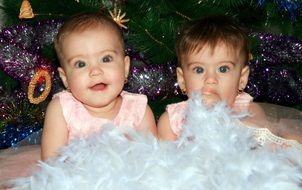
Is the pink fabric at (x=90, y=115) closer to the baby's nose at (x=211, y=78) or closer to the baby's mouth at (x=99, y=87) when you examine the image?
the baby's mouth at (x=99, y=87)

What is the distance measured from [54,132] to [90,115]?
0.11m

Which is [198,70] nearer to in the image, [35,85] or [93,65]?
[93,65]

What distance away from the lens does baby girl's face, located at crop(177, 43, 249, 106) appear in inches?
51.1

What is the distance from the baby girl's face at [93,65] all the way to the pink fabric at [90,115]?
0.16ft

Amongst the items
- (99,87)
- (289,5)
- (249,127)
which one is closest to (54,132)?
(99,87)

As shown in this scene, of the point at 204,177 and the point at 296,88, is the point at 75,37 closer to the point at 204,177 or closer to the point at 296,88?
the point at 204,177

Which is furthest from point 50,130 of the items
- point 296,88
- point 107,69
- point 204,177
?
point 296,88

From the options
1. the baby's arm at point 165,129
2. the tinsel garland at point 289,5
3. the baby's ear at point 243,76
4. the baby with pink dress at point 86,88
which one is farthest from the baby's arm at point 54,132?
the tinsel garland at point 289,5

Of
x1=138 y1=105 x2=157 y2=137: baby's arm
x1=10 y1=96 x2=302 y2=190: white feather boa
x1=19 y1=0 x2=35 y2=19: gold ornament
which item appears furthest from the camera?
x1=19 y1=0 x2=35 y2=19: gold ornament

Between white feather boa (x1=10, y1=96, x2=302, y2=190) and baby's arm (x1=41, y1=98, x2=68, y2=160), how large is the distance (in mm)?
318

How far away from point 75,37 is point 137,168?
0.53m

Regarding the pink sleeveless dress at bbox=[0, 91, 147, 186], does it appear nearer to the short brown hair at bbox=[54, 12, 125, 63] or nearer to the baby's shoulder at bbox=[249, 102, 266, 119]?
the short brown hair at bbox=[54, 12, 125, 63]

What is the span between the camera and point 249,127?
3.79 feet

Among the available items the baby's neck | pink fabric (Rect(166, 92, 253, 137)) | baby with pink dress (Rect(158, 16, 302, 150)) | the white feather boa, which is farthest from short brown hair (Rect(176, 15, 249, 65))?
the white feather boa
